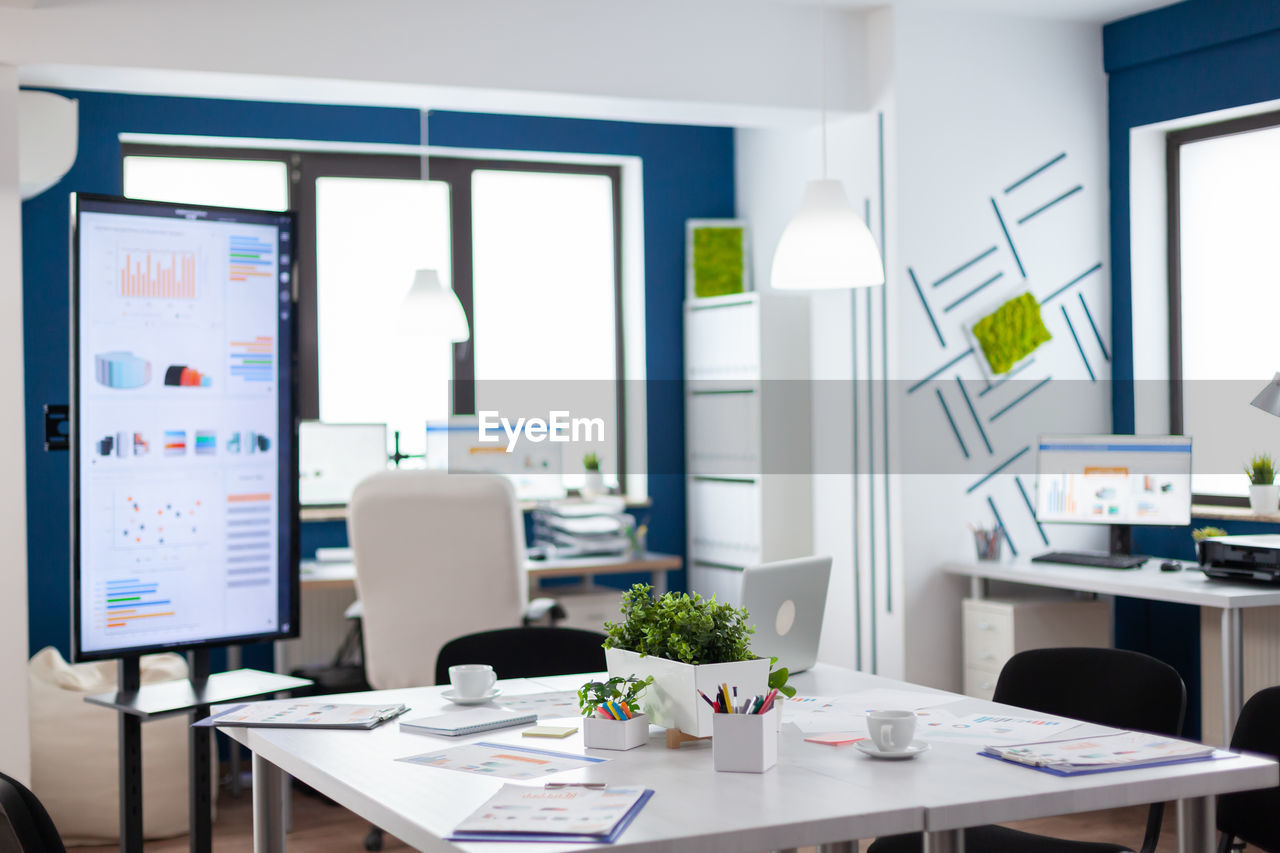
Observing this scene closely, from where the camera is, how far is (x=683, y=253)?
6.20 metres

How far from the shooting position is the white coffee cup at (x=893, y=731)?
2018 millimetres

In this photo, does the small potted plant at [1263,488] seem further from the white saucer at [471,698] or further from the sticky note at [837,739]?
the white saucer at [471,698]

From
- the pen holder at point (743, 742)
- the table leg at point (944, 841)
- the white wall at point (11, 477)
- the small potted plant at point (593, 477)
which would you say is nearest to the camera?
the table leg at point (944, 841)

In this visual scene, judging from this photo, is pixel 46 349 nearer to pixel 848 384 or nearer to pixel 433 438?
pixel 433 438

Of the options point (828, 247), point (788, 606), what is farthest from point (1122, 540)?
point (788, 606)

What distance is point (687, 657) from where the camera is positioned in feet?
7.00

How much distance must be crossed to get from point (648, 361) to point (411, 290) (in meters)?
1.38

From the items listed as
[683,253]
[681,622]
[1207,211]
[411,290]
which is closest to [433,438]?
[411,290]

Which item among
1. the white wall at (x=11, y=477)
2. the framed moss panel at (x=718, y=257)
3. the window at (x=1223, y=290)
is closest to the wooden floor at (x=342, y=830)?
the white wall at (x=11, y=477)

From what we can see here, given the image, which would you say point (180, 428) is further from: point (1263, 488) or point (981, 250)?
point (1263, 488)

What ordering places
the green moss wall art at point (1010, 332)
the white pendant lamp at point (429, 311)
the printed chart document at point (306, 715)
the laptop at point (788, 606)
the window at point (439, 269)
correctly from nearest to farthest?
1. the printed chart document at point (306, 715)
2. the laptop at point (788, 606)
3. the green moss wall art at point (1010, 332)
4. the white pendant lamp at point (429, 311)
5. the window at point (439, 269)

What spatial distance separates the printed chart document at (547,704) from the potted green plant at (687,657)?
0.26 m

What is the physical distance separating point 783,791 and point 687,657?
0.35 metres

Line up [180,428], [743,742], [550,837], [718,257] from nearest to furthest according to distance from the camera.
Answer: [550,837], [743,742], [180,428], [718,257]
